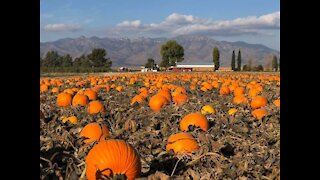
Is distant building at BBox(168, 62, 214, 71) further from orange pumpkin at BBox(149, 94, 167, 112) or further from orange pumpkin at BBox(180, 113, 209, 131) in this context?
orange pumpkin at BBox(180, 113, 209, 131)

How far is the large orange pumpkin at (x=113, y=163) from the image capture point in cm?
352

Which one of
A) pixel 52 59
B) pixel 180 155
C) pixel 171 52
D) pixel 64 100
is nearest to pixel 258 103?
pixel 64 100

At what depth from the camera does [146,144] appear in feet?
17.0

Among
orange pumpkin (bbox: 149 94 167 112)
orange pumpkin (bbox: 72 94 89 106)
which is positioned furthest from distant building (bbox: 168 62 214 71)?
orange pumpkin (bbox: 149 94 167 112)

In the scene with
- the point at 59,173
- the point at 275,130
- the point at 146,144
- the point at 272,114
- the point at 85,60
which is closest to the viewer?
the point at 59,173

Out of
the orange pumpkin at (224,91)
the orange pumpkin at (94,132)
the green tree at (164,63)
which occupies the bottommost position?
the orange pumpkin at (94,132)

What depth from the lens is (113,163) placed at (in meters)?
3.52

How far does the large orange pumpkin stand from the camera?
3.52 metres

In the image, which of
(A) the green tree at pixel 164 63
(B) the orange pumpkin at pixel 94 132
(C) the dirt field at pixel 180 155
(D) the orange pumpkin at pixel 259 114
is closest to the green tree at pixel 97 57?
(A) the green tree at pixel 164 63

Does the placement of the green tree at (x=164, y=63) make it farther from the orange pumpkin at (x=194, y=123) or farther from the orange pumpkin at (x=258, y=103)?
the orange pumpkin at (x=194, y=123)
